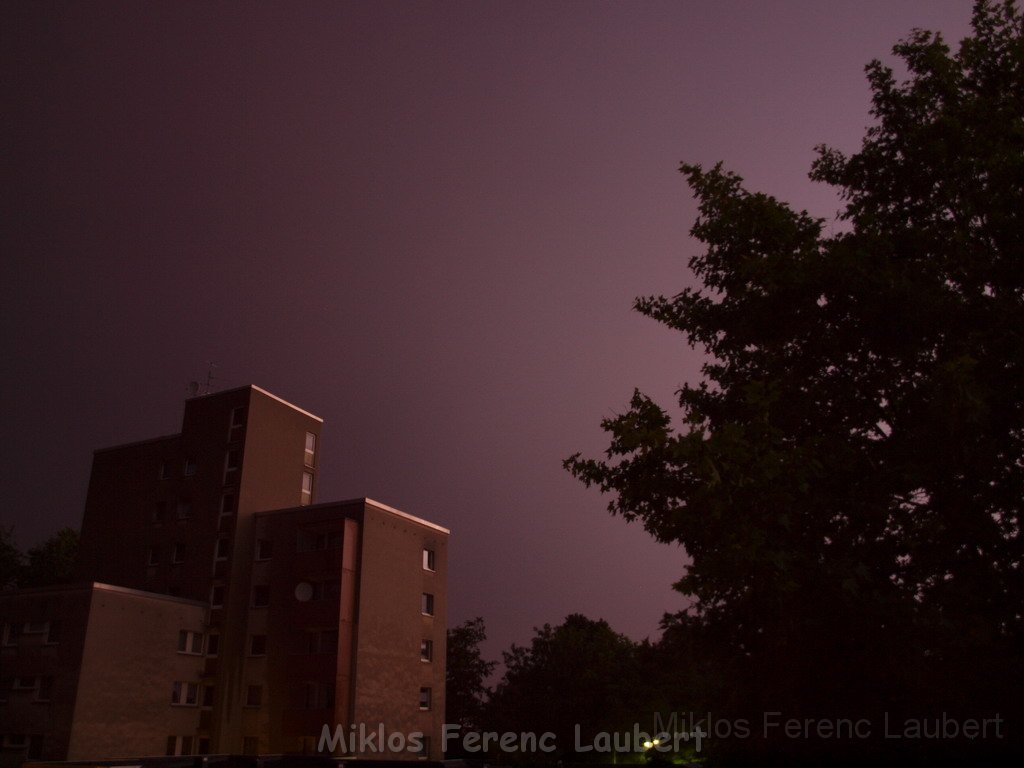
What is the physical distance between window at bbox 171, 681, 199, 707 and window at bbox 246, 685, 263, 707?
8.10 ft

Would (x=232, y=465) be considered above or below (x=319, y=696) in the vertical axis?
above

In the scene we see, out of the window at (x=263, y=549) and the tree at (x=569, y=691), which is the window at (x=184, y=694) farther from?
the tree at (x=569, y=691)

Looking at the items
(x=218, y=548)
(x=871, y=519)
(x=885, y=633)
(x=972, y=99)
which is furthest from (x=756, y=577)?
(x=218, y=548)

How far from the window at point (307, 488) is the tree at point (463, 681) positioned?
26.8 meters

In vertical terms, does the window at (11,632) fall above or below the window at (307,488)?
below

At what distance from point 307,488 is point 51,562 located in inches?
1167

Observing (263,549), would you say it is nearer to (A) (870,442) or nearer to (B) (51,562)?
(B) (51,562)

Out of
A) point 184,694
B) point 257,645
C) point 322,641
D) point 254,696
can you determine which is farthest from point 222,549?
point 322,641

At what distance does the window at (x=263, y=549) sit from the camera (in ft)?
151

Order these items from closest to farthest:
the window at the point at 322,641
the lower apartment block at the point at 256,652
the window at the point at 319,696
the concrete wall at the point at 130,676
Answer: the concrete wall at the point at 130,676 → the lower apartment block at the point at 256,652 → the window at the point at 319,696 → the window at the point at 322,641

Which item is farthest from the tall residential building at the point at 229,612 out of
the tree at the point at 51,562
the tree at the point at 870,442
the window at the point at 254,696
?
the tree at the point at 870,442

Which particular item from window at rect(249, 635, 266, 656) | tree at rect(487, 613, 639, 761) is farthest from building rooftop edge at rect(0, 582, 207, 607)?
tree at rect(487, 613, 639, 761)

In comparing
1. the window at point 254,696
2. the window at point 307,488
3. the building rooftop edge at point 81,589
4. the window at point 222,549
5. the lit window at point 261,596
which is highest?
the window at point 307,488

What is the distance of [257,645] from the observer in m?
43.9
